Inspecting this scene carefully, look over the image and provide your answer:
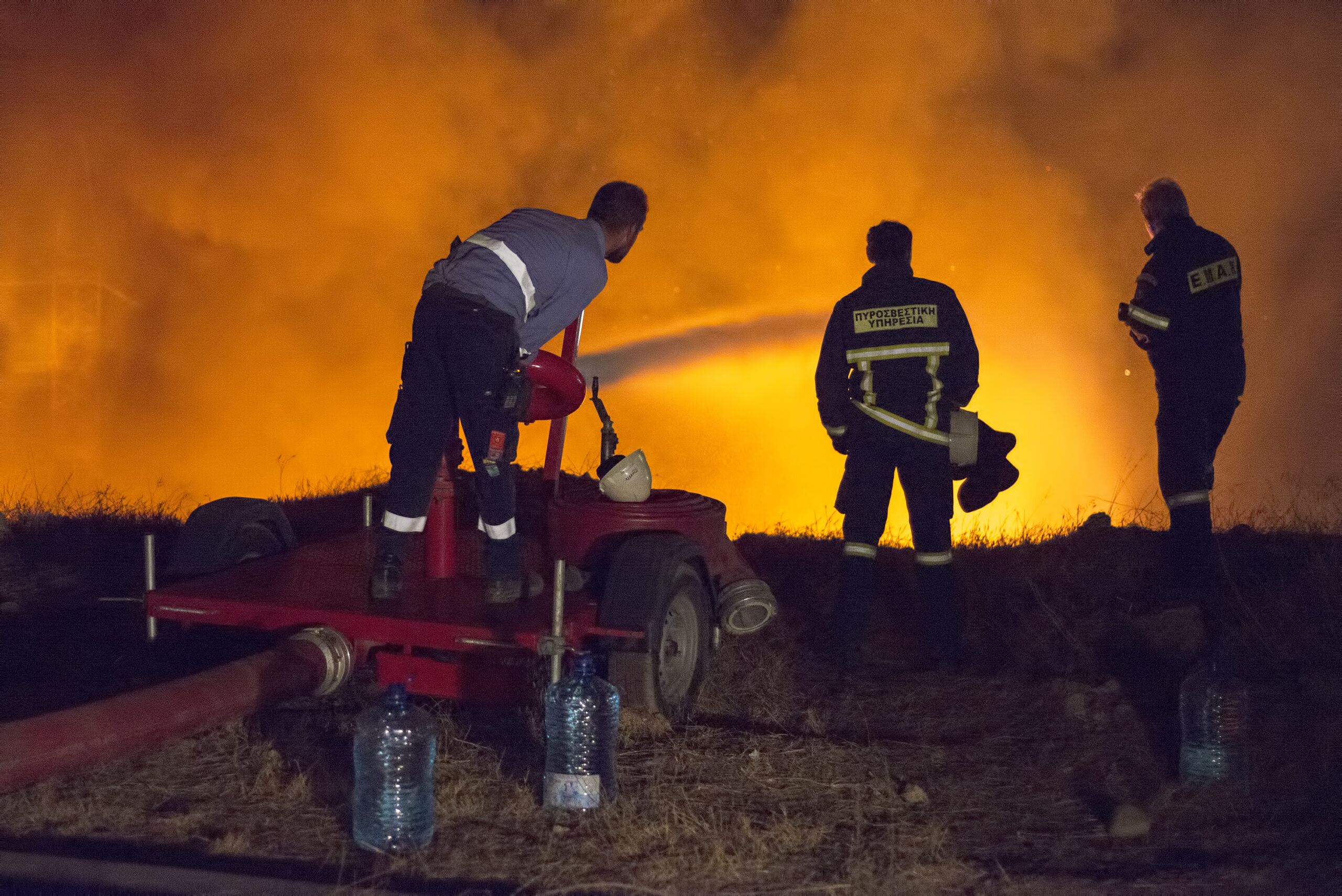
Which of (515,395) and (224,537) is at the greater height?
(515,395)

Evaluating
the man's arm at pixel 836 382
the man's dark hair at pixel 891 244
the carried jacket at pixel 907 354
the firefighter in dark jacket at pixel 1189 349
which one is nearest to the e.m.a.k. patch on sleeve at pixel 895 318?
the carried jacket at pixel 907 354

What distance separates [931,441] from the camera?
574cm

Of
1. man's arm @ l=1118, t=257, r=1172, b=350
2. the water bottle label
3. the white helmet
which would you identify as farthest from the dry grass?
man's arm @ l=1118, t=257, r=1172, b=350

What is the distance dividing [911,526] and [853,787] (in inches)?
76.9

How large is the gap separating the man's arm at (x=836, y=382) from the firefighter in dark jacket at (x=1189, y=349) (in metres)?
1.74

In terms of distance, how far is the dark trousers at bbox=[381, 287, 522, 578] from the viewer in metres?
4.76

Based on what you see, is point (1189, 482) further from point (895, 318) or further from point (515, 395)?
point (515, 395)

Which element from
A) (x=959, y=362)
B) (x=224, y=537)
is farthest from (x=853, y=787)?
(x=224, y=537)

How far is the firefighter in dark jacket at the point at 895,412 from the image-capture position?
5.74m

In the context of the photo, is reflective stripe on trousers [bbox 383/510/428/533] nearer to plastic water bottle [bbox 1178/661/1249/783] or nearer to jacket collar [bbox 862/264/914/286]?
jacket collar [bbox 862/264/914/286]

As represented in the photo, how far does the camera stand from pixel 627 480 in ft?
17.8

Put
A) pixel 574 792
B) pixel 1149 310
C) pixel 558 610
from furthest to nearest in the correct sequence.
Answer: pixel 1149 310, pixel 558 610, pixel 574 792

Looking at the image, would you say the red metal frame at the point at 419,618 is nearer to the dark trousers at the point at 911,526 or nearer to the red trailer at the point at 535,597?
the red trailer at the point at 535,597

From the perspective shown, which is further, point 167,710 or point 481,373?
point 481,373
